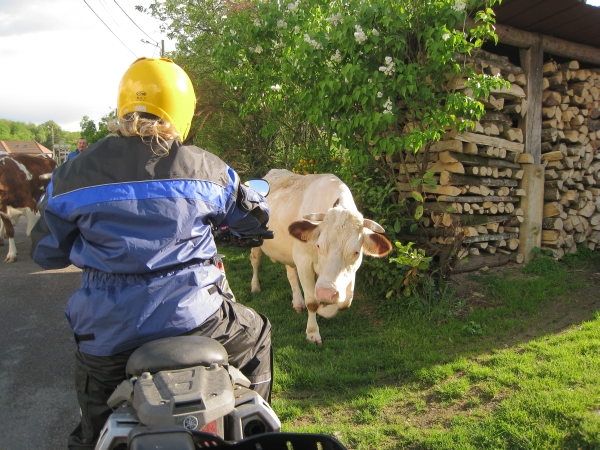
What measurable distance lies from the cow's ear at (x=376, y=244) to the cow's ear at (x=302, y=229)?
1.52 feet

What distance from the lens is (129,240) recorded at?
190 centimetres

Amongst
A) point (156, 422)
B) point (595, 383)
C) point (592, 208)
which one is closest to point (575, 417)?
point (595, 383)

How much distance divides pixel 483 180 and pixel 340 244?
10.6 feet

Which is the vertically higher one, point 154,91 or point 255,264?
point 154,91

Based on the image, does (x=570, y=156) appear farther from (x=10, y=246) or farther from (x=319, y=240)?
(x=10, y=246)

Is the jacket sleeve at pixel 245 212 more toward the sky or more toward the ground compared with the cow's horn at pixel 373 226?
more toward the sky

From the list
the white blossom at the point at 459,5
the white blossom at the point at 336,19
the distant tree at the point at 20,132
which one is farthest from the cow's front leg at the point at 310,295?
the distant tree at the point at 20,132

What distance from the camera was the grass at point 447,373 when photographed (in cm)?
340

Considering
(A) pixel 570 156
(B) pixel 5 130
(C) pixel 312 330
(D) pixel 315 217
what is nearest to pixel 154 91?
(D) pixel 315 217

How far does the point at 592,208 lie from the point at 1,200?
33.8 feet

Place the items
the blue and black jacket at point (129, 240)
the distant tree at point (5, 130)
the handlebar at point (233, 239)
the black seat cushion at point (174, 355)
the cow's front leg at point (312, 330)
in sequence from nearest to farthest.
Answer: the black seat cushion at point (174, 355) → the blue and black jacket at point (129, 240) → the handlebar at point (233, 239) → the cow's front leg at point (312, 330) → the distant tree at point (5, 130)

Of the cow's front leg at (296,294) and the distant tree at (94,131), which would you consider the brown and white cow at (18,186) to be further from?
the distant tree at (94,131)

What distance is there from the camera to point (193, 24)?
13.9 metres

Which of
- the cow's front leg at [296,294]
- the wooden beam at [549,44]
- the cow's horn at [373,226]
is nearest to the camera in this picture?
the cow's horn at [373,226]
